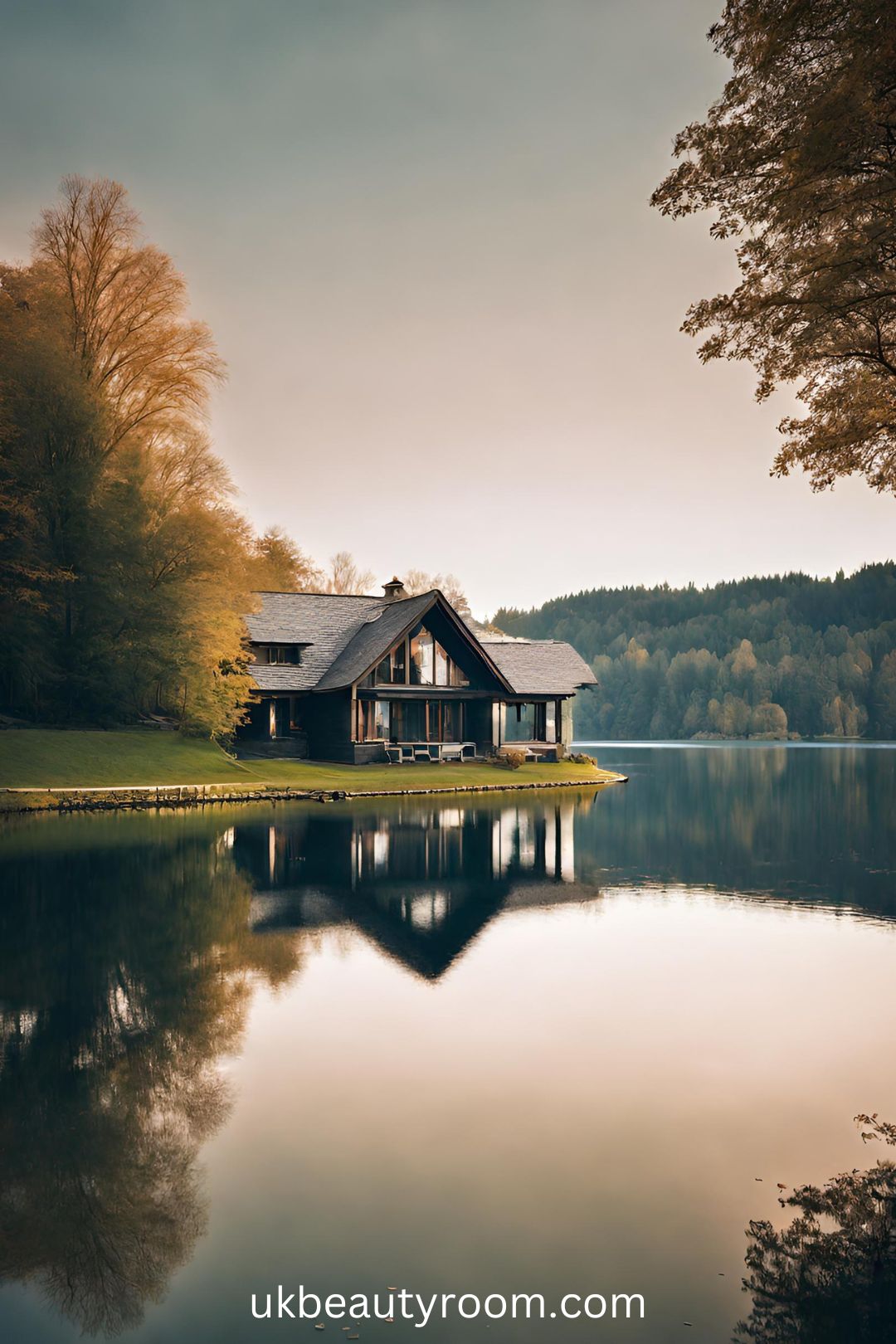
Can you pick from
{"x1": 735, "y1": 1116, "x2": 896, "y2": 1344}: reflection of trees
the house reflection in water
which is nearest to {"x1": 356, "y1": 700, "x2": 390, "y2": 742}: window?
the house reflection in water

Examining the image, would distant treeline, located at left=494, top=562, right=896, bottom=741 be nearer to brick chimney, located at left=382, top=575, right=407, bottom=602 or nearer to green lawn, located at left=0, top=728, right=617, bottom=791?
brick chimney, located at left=382, top=575, right=407, bottom=602

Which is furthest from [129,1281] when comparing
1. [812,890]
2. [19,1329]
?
[812,890]

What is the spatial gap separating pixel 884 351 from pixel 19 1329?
12.4m

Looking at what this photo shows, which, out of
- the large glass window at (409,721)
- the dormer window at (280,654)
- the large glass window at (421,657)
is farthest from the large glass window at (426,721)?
the dormer window at (280,654)

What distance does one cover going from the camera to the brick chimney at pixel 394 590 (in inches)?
2174

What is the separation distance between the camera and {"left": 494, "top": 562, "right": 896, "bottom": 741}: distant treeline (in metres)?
143

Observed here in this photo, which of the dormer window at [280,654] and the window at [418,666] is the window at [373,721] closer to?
the window at [418,666]

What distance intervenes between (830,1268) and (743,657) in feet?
498

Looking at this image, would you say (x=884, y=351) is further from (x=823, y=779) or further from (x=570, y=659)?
(x=570, y=659)

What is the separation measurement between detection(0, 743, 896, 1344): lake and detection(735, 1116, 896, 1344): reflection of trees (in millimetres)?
149

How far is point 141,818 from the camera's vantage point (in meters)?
27.5

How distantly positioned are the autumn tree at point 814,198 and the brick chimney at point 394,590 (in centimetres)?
4309

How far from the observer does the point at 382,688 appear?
44.4 m

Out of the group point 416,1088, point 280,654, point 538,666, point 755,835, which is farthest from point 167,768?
point 416,1088
